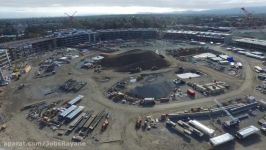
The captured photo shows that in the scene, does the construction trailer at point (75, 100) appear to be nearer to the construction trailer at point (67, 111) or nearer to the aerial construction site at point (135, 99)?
the aerial construction site at point (135, 99)

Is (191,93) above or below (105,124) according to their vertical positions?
above

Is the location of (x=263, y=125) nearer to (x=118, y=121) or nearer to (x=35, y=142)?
(x=118, y=121)

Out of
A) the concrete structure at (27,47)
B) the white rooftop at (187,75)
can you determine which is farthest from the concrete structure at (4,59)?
the white rooftop at (187,75)

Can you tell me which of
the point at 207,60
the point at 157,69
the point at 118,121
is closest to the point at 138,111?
the point at 118,121

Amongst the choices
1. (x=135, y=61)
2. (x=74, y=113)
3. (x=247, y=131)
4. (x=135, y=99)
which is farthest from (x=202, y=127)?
(x=135, y=61)

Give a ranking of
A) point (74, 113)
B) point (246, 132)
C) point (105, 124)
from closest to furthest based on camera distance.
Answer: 1. point (246, 132)
2. point (105, 124)
3. point (74, 113)

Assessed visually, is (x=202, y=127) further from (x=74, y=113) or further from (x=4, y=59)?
(x=4, y=59)
